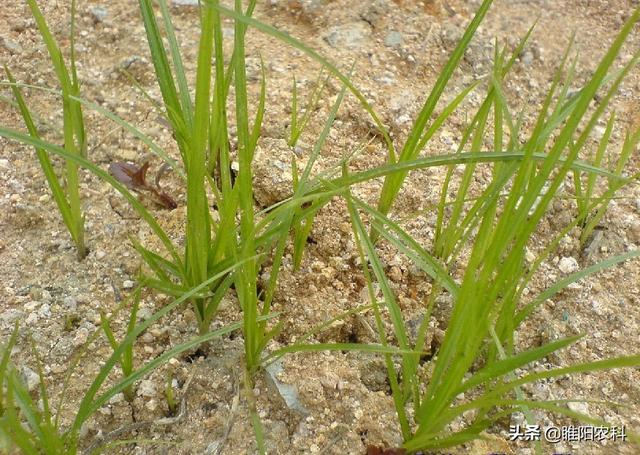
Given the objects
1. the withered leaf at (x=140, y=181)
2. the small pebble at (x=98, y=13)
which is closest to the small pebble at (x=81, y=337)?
the withered leaf at (x=140, y=181)

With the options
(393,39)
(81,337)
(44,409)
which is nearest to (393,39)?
(393,39)

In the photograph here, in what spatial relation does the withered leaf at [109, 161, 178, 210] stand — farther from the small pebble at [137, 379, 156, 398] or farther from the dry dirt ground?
the small pebble at [137, 379, 156, 398]

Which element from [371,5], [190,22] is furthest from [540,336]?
[190,22]

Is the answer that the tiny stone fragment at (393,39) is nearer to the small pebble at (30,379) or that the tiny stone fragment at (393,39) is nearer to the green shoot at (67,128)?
the green shoot at (67,128)

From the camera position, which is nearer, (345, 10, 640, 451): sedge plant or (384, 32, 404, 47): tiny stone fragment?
(345, 10, 640, 451): sedge plant

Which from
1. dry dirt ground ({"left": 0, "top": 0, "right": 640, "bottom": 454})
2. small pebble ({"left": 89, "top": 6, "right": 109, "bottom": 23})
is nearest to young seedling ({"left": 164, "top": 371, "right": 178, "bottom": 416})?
dry dirt ground ({"left": 0, "top": 0, "right": 640, "bottom": 454})

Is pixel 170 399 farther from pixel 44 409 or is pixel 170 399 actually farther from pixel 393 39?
pixel 393 39

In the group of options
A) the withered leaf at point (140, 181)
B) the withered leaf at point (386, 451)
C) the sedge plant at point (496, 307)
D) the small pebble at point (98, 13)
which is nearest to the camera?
the sedge plant at point (496, 307)

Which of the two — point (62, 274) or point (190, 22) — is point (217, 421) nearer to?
point (62, 274)
